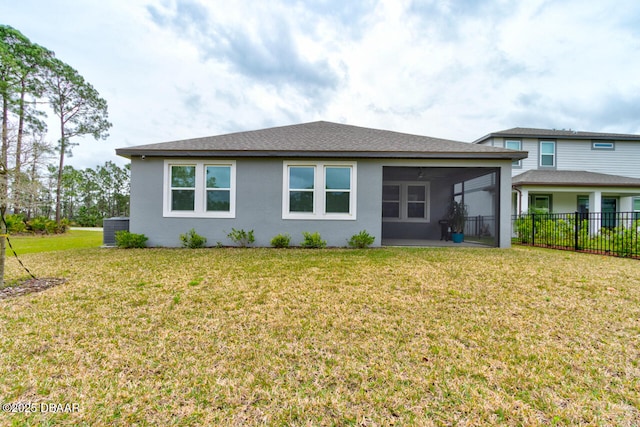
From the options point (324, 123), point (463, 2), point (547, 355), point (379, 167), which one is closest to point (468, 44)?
point (463, 2)

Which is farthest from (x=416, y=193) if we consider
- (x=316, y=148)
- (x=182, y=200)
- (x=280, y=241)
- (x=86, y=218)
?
(x=86, y=218)

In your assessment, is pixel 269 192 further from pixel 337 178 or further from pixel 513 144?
pixel 513 144

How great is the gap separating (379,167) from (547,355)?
6413 mm

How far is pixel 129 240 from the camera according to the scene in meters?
7.98

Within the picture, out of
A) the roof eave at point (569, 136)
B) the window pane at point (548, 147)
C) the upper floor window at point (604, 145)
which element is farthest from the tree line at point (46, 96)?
the upper floor window at point (604, 145)

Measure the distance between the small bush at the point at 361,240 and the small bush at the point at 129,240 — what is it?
6230 mm

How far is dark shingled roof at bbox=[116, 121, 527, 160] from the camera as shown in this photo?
7.90 m

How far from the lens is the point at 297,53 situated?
43.0ft

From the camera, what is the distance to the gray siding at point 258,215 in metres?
8.24

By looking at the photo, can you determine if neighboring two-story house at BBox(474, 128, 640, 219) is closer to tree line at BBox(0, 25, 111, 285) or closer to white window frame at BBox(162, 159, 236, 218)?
white window frame at BBox(162, 159, 236, 218)

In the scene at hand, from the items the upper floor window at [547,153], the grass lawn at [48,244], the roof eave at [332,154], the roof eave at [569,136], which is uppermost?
the roof eave at [569,136]

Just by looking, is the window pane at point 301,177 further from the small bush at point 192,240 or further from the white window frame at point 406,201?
the white window frame at point 406,201

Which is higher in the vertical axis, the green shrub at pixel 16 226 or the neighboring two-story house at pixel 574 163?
the neighboring two-story house at pixel 574 163

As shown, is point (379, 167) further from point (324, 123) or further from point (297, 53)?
point (297, 53)
